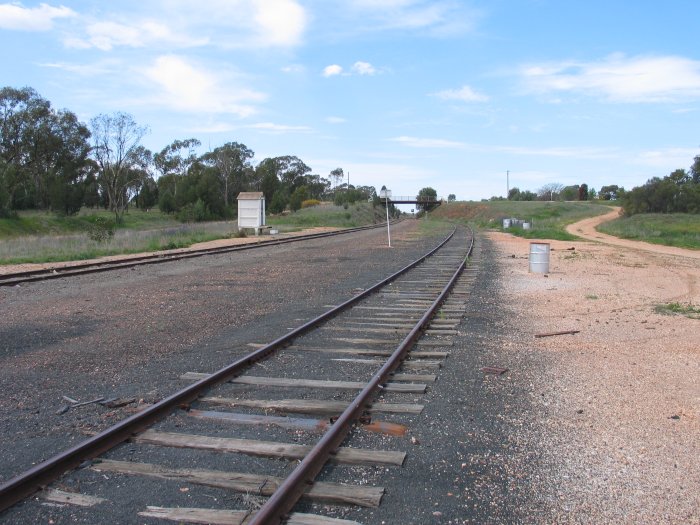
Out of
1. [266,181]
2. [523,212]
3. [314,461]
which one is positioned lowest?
[314,461]

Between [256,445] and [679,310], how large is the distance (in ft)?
30.6

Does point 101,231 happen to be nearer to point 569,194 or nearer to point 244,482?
point 244,482

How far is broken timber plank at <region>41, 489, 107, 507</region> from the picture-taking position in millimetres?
3701

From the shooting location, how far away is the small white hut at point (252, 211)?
134 ft

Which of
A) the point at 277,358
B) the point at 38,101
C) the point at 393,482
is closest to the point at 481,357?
the point at 277,358

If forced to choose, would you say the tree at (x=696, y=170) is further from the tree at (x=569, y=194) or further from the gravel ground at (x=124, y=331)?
the gravel ground at (x=124, y=331)

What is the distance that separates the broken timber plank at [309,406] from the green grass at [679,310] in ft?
23.7

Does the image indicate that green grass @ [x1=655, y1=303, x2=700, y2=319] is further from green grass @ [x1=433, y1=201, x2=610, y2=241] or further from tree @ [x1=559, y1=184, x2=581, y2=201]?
tree @ [x1=559, y1=184, x2=581, y2=201]

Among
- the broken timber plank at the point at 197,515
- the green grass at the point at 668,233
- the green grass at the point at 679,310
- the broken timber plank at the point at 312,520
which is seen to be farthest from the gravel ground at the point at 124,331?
the green grass at the point at 668,233

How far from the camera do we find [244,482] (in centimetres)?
395

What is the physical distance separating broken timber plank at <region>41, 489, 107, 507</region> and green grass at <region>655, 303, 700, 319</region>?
985 centimetres

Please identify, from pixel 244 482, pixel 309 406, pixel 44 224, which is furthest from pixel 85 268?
pixel 44 224

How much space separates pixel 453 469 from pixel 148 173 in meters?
108

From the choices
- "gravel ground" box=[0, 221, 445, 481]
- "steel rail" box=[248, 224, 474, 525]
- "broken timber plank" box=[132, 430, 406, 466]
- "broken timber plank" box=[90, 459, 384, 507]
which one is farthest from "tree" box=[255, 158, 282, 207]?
"broken timber plank" box=[90, 459, 384, 507]
